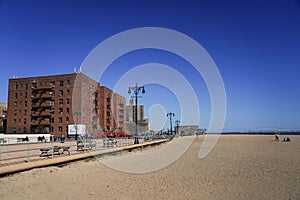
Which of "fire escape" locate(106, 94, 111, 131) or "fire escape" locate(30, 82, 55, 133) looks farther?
"fire escape" locate(106, 94, 111, 131)

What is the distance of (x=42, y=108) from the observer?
202 ft

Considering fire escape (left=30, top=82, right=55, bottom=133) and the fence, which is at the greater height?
fire escape (left=30, top=82, right=55, bottom=133)

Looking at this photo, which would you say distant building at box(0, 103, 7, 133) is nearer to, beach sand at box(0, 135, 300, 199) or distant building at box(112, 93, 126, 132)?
distant building at box(112, 93, 126, 132)

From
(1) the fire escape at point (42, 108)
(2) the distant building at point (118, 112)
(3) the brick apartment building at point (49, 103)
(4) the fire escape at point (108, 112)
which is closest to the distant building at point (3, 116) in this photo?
(3) the brick apartment building at point (49, 103)

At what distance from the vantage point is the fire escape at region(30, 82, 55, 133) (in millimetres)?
60906

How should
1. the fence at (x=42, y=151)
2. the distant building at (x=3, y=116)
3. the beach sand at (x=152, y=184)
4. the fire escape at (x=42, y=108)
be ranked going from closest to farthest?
the beach sand at (x=152, y=184) < the fence at (x=42, y=151) < the fire escape at (x=42, y=108) < the distant building at (x=3, y=116)

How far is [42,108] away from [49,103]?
2190 millimetres

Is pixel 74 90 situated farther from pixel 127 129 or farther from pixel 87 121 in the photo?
pixel 127 129

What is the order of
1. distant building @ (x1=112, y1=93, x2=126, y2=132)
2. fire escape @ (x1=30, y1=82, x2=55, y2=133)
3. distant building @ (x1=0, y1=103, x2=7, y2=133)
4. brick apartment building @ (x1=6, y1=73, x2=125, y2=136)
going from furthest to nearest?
distant building @ (x1=112, y1=93, x2=126, y2=132)
distant building @ (x1=0, y1=103, x2=7, y2=133)
fire escape @ (x1=30, y1=82, x2=55, y2=133)
brick apartment building @ (x1=6, y1=73, x2=125, y2=136)

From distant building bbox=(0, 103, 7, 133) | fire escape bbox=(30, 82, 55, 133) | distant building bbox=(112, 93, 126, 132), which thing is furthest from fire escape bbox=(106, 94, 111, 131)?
distant building bbox=(0, 103, 7, 133)

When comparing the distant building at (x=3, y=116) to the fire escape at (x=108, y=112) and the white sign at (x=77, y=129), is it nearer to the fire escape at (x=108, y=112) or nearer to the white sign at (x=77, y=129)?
the white sign at (x=77, y=129)

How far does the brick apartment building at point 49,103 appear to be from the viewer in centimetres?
5988

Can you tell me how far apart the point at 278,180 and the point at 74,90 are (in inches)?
2236

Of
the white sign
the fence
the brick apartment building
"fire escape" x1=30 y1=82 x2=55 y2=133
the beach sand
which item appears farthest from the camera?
"fire escape" x1=30 y1=82 x2=55 y2=133
